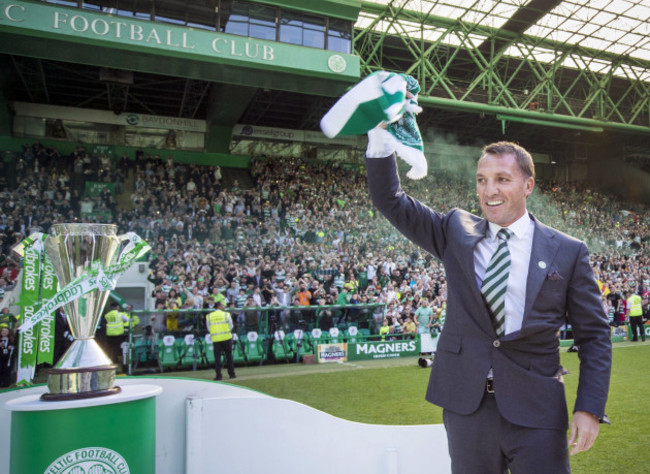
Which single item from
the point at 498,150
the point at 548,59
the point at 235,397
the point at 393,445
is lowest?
the point at 393,445

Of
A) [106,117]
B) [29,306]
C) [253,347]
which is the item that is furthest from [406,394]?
[106,117]

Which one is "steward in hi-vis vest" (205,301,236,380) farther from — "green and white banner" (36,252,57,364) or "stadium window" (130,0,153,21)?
"stadium window" (130,0,153,21)

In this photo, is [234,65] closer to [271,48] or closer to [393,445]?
[271,48]

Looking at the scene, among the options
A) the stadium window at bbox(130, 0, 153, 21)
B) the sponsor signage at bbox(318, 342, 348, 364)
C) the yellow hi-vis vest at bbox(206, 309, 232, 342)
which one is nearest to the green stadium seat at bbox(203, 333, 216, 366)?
the yellow hi-vis vest at bbox(206, 309, 232, 342)

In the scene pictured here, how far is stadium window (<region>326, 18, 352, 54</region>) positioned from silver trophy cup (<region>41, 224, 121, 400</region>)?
60.0ft

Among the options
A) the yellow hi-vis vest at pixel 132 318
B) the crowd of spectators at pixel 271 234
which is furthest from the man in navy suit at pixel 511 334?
the yellow hi-vis vest at pixel 132 318

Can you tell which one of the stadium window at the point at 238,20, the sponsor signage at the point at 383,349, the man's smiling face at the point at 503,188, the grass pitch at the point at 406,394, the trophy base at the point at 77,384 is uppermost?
the stadium window at the point at 238,20

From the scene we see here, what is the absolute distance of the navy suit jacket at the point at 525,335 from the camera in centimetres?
196

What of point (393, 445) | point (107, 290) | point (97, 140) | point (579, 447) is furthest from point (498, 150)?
point (97, 140)

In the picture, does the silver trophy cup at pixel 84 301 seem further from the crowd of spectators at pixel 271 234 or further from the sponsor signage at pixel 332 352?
the sponsor signage at pixel 332 352

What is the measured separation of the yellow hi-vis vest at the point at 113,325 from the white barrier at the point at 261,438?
9413 mm

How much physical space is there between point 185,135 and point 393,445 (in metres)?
26.5

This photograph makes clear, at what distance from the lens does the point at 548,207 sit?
29.7m

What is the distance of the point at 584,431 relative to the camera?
2.00 m
